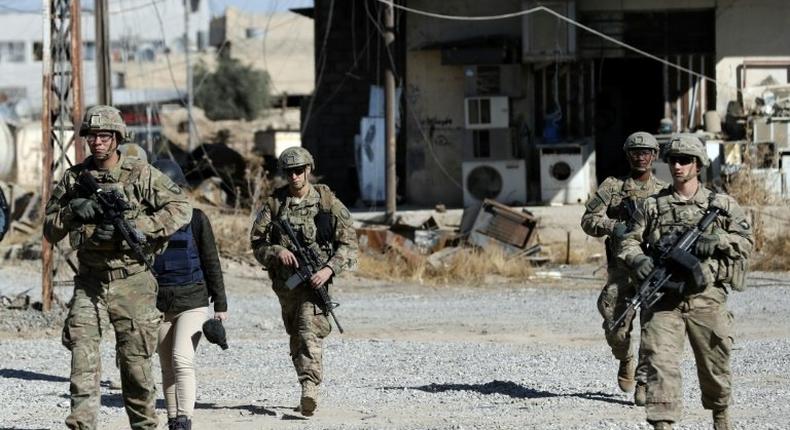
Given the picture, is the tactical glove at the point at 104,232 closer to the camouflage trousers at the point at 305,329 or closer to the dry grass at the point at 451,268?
the camouflage trousers at the point at 305,329

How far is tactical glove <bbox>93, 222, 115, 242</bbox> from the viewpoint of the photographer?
24.1 feet

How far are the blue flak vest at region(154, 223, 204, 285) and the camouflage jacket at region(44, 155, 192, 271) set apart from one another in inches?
16.7

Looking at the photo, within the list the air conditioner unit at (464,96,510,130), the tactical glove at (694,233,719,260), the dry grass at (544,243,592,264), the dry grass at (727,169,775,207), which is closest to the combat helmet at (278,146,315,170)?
the tactical glove at (694,233,719,260)

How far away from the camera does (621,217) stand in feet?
31.4

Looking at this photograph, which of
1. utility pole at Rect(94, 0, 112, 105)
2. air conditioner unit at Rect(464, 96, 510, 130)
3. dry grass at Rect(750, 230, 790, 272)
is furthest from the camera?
air conditioner unit at Rect(464, 96, 510, 130)

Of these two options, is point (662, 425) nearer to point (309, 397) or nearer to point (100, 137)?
point (309, 397)

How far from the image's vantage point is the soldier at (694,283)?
7438 mm

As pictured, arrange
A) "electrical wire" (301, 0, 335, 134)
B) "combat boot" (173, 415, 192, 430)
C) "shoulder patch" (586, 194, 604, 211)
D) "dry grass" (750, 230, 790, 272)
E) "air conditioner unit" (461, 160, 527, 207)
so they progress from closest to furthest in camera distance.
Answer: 1. "combat boot" (173, 415, 192, 430)
2. "shoulder patch" (586, 194, 604, 211)
3. "dry grass" (750, 230, 790, 272)
4. "air conditioner unit" (461, 160, 527, 207)
5. "electrical wire" (301, 0, 335, 134)

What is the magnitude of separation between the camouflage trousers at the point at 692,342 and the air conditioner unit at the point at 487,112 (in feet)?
53.0

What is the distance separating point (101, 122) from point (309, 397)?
2.43 m

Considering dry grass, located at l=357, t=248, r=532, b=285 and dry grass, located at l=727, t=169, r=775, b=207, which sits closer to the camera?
dry grass, located at l=357, t=248, r=532, b=285

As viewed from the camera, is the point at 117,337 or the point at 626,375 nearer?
the point at 117,337

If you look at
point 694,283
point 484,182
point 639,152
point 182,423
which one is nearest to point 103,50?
point 484,182

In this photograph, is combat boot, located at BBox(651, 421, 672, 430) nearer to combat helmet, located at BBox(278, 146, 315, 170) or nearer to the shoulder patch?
the shoulder patch
